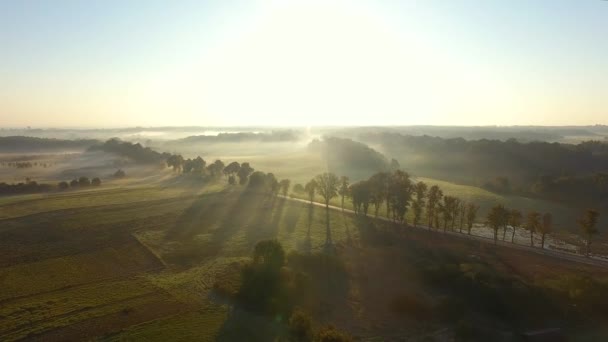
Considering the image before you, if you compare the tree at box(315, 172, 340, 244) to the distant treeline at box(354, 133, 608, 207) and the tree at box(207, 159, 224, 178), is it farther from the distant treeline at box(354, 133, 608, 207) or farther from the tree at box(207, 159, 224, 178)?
the distant treeline at box(354, 133, 608, 207)

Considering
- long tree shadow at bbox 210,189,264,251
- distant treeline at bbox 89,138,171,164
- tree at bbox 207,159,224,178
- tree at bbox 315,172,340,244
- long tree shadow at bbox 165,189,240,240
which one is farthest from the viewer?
distant treeline at bbox 89,138,171,164

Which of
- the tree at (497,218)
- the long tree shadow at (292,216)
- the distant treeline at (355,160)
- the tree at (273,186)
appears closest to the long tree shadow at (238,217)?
the tree at (273,186)

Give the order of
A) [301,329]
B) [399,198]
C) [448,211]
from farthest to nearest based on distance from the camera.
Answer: [399,198] < [448,211] < [301,329]

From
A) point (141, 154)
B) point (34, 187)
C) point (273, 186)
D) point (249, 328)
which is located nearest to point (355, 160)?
point (273, 186)

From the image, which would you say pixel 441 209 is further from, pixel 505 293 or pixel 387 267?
pixel 505 293

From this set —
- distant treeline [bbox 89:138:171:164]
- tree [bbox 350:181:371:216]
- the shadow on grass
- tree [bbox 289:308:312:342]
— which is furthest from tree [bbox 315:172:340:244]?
distant treeline [bbox 89:138:171:164]

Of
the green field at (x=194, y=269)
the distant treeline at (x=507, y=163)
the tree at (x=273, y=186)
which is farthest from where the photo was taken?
the distant treeline at (x=507, y=163)

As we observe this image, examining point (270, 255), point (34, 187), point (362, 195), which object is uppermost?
point (362, 195)

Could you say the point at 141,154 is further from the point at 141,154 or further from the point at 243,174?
the point at 243,174

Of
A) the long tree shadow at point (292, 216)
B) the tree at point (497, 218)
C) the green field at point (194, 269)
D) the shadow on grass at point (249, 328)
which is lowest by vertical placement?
the shadow on grass at point (249, 328)

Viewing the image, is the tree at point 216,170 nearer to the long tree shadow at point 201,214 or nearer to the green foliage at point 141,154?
the long tree shadow at point 201,214

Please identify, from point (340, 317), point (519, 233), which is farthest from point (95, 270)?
point (519, 233)
